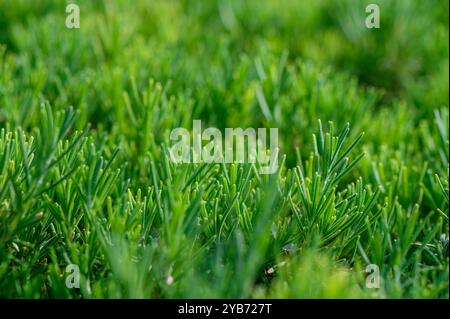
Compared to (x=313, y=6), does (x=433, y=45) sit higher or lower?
lower

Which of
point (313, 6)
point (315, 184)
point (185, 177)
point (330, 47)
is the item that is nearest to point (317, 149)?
point (315, 184)

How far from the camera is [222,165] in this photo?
3.83 feet

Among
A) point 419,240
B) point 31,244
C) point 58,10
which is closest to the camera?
point 31,244

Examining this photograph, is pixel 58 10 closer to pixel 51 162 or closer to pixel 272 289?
pixel 51 162

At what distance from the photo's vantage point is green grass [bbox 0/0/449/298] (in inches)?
39.9

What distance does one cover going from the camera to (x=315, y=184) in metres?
1.11

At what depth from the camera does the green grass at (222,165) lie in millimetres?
1014
